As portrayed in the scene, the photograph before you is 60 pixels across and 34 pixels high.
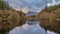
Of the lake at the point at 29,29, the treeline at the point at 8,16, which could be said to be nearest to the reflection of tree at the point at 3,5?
the treeline at the point at 8,16

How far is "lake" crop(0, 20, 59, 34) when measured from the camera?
3.46m

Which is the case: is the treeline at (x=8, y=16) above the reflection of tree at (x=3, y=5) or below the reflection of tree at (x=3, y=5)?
below

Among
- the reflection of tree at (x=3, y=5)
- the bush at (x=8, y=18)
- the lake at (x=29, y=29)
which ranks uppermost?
the reflection of tree at (x=3, y=5)

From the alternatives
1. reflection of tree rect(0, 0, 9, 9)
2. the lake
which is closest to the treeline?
reflection of tree rect(0, 0, 9, 9)

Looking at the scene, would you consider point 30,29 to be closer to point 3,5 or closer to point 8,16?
point 8,16

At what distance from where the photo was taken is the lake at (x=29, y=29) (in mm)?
3463

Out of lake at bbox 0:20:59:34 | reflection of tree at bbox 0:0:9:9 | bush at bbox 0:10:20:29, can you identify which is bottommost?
lake at bbox 0:20:59:34

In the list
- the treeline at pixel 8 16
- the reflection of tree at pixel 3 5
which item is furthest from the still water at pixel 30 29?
the reflection of tree at pixel 3 5

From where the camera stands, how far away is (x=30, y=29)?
11.4ft

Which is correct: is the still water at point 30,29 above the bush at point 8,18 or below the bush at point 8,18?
below

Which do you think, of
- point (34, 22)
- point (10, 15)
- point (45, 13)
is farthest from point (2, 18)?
point (45, 13)

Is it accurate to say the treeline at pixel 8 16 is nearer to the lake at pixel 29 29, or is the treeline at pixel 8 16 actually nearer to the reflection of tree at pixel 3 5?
the reflection of tree at pixel 3 5

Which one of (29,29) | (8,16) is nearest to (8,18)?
Result: (8,16)

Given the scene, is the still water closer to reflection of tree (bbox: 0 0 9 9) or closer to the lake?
the lake
